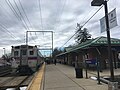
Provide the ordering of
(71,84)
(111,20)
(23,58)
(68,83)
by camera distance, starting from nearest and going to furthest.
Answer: (111,20) < (71,84) < (68,83) < (23,58)

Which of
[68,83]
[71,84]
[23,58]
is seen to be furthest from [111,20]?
[23,58]

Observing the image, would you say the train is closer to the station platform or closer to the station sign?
the station platform

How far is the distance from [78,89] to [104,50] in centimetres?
1657

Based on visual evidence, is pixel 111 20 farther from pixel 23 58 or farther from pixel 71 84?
pixel 23 58

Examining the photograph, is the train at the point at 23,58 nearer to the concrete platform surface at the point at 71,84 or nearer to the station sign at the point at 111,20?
the concrete platform surface at the point at 71,84

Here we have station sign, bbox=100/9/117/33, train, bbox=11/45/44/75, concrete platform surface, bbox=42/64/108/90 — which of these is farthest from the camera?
train, bbox=11/45/44/75

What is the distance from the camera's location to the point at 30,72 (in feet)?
77.4

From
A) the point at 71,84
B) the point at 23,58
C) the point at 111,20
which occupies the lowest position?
the point at 71,84

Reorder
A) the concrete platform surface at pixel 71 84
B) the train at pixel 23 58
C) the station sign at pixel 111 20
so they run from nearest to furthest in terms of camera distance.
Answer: the station sign at pixel 111 20 → the concrete platform surface at pixel 71 84 → the train at pixel 23 58

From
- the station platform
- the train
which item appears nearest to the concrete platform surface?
the station platform

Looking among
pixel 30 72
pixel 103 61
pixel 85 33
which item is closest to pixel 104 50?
pixel 103 61

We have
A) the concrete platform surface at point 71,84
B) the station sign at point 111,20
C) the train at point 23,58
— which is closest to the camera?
the station sign at point 111,20

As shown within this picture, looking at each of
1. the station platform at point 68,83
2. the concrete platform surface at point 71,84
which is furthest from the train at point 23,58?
the concrete platform surface at point 71,84

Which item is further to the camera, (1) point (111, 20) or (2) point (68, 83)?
(2) point (68, 83)
